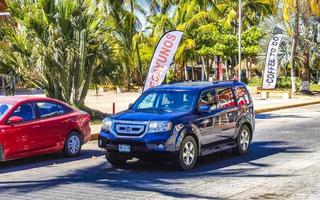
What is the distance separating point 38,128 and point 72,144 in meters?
1.34

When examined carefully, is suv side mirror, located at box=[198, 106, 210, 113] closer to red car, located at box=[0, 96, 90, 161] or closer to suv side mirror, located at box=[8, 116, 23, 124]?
red car, located at box=[0, 96, 90, 161]

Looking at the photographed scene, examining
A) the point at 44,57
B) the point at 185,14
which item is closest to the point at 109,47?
the point at 44,57

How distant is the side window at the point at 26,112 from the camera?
465 inches

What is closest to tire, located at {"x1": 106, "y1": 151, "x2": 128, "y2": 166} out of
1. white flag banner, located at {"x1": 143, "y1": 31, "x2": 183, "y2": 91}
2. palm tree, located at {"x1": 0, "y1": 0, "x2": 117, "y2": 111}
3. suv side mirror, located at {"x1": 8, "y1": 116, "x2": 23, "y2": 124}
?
suv side mirror, located at {"x1": 8, "y1": 116, "x2": 23, "y2": 124}

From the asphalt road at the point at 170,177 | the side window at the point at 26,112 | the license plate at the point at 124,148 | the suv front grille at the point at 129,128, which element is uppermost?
the side window at the point at 26,112

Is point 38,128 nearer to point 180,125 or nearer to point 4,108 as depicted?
point 4,108

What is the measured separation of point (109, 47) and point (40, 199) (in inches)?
511

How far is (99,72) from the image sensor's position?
21688 millimetres

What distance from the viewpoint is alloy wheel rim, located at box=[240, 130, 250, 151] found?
43.0ft

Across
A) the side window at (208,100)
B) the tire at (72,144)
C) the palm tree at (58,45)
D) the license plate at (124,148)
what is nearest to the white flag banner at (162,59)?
the palm tree at (58,45)

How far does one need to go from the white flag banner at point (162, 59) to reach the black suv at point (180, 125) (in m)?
7.78

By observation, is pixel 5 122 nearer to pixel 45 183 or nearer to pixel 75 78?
pixel 45 183

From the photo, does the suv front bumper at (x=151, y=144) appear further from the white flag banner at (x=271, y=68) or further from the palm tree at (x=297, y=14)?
the palm tree at (x=297, y=14)

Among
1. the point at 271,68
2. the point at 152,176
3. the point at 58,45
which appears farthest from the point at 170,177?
the point at 271,68
